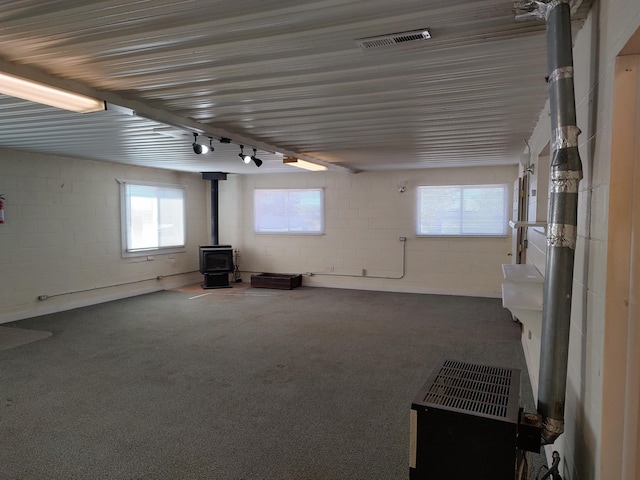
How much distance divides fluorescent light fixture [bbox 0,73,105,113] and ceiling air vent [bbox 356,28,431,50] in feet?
6.87

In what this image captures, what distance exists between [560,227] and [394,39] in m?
1.31

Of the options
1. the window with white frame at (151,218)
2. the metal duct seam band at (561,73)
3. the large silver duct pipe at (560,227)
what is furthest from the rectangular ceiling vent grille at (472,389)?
the window with white frame at (151,218)

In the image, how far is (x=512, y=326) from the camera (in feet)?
17.4

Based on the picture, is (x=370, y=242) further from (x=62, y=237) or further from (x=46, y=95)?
(x=46, y=95)

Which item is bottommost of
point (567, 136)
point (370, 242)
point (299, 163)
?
point (370, 242)

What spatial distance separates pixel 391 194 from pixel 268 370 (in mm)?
4985

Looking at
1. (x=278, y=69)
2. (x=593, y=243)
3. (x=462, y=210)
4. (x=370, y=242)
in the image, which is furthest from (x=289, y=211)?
(x=593, y=243)

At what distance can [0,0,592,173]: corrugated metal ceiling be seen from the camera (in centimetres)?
193

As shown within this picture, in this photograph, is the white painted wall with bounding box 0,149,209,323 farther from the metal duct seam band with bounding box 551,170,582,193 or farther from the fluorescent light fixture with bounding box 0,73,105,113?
the metal duct seam band with bounding box 551,170,582,193

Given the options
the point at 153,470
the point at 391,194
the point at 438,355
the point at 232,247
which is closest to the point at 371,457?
the point at 153,470

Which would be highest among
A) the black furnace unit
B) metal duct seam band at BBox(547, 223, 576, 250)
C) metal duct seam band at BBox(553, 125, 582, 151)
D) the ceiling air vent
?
the ceiling air vent

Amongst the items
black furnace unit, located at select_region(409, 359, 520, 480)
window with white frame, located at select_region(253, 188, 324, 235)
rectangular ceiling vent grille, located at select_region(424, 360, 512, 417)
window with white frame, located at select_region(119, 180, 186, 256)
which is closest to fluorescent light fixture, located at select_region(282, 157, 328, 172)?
window with white frame, located at select_region(253, 188, 324, 235)

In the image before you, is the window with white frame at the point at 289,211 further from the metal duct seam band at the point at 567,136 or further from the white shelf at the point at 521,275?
the metal duct seam band at the point at 567,136

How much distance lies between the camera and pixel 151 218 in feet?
25.6
